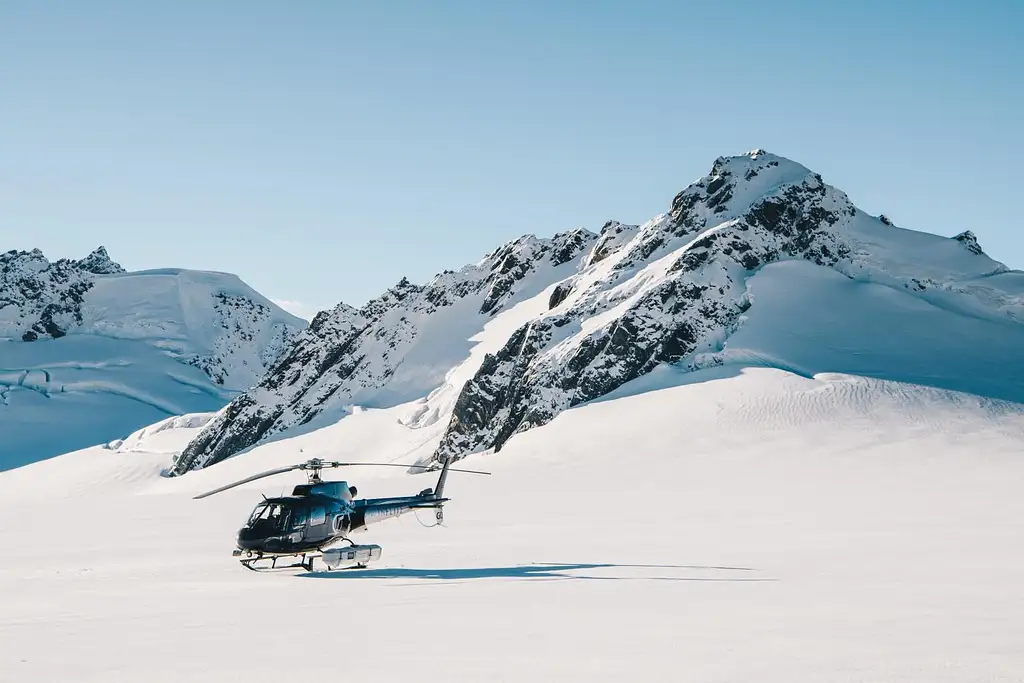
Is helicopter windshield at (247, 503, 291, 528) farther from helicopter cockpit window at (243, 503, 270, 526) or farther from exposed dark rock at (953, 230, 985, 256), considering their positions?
exposed dark rock at (953, 230, 985, 256)

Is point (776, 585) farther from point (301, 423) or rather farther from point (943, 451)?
point (301, 423)

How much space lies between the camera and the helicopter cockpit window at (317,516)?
2126 centimetres

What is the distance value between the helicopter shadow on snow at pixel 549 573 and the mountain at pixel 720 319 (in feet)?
136

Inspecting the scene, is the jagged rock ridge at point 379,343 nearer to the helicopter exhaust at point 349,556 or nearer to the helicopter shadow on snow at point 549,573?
the helicopter exhaust at point 349,556

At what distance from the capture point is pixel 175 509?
3922 centimetres

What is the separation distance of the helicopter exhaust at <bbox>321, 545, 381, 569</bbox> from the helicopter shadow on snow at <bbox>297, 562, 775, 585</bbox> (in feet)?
0.73

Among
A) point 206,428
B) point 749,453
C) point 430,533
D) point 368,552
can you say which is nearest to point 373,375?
point 206,428

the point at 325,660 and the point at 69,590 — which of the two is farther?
the point at 69,590

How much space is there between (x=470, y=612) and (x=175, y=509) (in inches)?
1084

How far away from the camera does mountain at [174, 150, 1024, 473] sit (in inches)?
2507

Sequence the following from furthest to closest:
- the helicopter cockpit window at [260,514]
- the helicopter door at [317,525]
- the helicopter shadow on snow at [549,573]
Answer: the helicopter door at [317,525] → the helicopter cockpit window at [260,514] → the helicopter shadow on snow at [549,573]

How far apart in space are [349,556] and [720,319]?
1995 inches

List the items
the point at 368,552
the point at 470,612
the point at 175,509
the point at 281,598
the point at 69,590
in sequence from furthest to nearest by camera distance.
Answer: the point at 175,509 → the point at 368,552 → the point at 69,590 → the point at 281,598 → the point at 470,612

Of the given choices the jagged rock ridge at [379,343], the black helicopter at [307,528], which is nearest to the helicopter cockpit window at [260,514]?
the black helicopter at [307,528]
